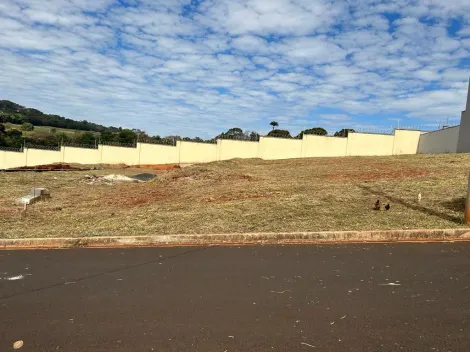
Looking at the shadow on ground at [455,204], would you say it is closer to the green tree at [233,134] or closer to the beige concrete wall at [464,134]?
the beige concrete wall at [464,134]

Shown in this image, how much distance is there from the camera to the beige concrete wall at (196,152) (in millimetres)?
37531

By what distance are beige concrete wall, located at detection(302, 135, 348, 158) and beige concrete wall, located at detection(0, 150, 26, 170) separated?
31.9 m

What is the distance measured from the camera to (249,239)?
6.98 metres

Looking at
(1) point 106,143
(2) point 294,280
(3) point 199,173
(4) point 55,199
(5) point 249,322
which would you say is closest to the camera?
(5) point 249,322

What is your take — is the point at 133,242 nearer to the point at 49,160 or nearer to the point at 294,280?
the point at 294,280

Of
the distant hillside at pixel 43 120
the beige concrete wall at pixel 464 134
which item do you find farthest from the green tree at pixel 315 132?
the distant hillside at pixel 43 120

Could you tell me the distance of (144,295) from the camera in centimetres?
442

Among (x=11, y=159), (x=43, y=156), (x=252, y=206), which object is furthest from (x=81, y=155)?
(x=252, y=206)

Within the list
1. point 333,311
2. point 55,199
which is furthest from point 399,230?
point 55,199

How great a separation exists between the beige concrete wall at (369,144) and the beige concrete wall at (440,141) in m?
2.55

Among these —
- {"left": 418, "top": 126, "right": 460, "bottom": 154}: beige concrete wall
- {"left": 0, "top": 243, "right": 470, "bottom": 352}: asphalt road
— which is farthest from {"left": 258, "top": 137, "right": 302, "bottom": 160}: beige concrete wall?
{"left": 0, "top": 243, "right": 470, "bottom": 352}: asphalt road

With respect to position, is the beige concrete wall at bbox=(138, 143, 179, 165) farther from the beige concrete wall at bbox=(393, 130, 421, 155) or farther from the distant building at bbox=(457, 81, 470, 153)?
the distant building at bbox=(457, 81, 470, 153)

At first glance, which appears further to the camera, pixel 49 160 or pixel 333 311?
pixel 49 160

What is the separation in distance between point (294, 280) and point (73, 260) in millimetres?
3760
